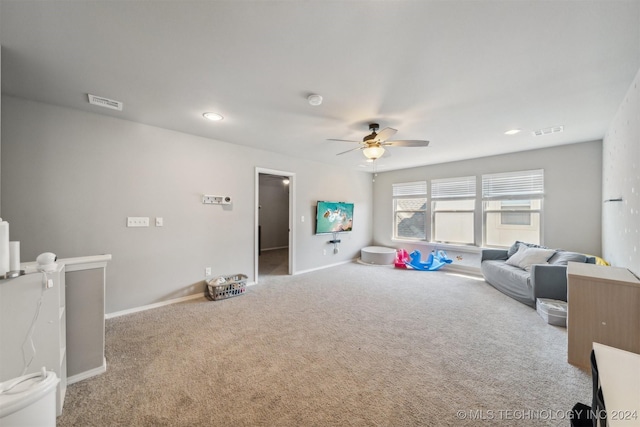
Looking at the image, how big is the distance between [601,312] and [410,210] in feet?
14.8

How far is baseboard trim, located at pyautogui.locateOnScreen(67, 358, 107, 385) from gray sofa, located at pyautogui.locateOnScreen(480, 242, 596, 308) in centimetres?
496

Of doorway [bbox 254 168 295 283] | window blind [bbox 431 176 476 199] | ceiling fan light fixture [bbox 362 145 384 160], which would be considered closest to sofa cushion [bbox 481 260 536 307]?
window blind [bbox 431 176 476 199]

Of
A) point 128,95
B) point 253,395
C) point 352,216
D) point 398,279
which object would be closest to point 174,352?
point 253,395

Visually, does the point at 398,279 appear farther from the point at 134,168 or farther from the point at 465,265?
the point at 134,168

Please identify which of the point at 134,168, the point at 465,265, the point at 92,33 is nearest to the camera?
the point at 92,33

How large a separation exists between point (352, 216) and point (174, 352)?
4.86 metres

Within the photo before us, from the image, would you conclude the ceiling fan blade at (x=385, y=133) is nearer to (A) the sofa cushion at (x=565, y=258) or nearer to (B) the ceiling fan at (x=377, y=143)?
(B) the ceiling fan at (x=377, y=143)

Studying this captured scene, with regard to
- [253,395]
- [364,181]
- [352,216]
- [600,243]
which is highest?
[364,181]

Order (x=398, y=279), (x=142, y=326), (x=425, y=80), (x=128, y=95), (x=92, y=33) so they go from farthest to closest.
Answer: (x=398, y=279)
(x=142, y=326)
(x=128, y=95)
(x=425, y=80)
(x=92, y=33)

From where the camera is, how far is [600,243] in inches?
155

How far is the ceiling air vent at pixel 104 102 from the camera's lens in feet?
8.09

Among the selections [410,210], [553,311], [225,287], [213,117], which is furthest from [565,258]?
[213,117]

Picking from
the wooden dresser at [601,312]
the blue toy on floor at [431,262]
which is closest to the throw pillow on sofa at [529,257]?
the blue toy on floor at [431,262]

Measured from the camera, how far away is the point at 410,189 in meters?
6.43
